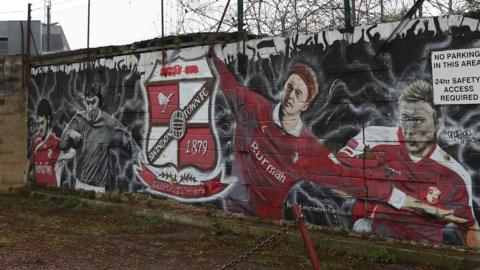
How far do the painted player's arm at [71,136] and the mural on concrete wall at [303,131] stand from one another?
0.22 metres

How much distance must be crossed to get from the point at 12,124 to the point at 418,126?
9.51m

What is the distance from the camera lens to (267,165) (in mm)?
8266

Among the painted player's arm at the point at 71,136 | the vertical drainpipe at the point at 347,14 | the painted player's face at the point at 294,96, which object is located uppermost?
the vertical drainpipe at the point at 347,14

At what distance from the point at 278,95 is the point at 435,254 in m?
3.09

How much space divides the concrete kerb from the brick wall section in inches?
176

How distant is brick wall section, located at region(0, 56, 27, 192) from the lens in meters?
12.6

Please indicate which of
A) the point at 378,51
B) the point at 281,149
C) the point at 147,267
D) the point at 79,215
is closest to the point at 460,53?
the point at 378,51

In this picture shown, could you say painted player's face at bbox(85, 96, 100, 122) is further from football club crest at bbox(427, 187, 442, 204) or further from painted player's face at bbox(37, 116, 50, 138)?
football club crest at bbox(427, 187, 442, 204)

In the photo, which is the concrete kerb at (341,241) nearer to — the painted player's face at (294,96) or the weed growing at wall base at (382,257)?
the weed growing at wall base at (382,257)

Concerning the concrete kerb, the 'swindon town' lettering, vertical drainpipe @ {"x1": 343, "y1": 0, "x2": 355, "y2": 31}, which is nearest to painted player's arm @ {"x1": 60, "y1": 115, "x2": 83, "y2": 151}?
the concrete kerb

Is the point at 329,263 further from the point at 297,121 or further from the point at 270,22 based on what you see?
the point at 270,22

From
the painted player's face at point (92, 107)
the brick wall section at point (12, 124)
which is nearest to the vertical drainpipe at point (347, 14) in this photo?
the painted player's face at point (92, 107)
